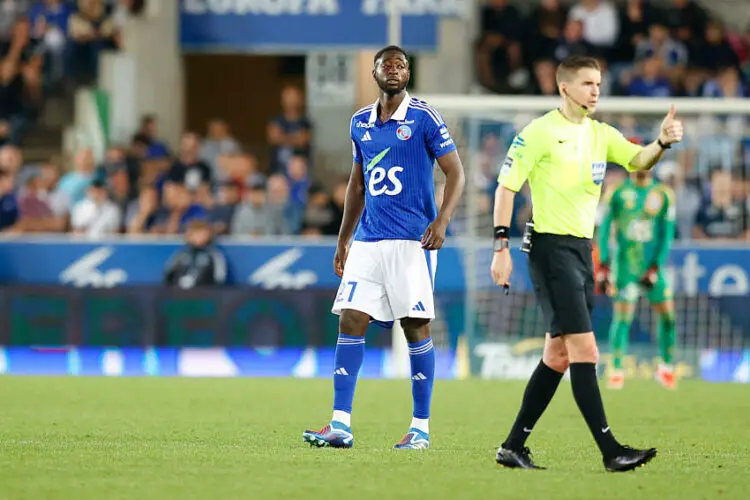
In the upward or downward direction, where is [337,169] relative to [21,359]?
upward

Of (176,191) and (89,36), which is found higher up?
(89,36)

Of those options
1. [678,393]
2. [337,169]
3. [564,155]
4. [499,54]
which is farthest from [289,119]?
[564,155]

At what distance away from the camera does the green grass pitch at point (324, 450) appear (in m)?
6.73

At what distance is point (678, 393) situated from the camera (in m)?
13.9

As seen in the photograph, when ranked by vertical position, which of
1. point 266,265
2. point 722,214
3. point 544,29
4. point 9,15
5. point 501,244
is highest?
point 9,15

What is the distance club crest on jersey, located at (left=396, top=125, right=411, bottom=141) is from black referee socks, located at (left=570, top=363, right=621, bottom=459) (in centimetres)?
173

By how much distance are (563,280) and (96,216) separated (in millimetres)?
12456

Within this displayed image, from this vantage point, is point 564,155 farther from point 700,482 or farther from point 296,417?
point 296,417

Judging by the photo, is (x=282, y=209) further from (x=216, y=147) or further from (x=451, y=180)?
(x=451, y=180)

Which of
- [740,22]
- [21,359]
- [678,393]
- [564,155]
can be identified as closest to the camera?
[564,155]

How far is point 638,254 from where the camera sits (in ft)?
47.7

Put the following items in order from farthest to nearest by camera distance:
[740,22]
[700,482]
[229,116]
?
[229,116] < [740,22] < [700,482]

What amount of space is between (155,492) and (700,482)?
251 centimetres

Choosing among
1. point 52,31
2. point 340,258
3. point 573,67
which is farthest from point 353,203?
point 52,31
